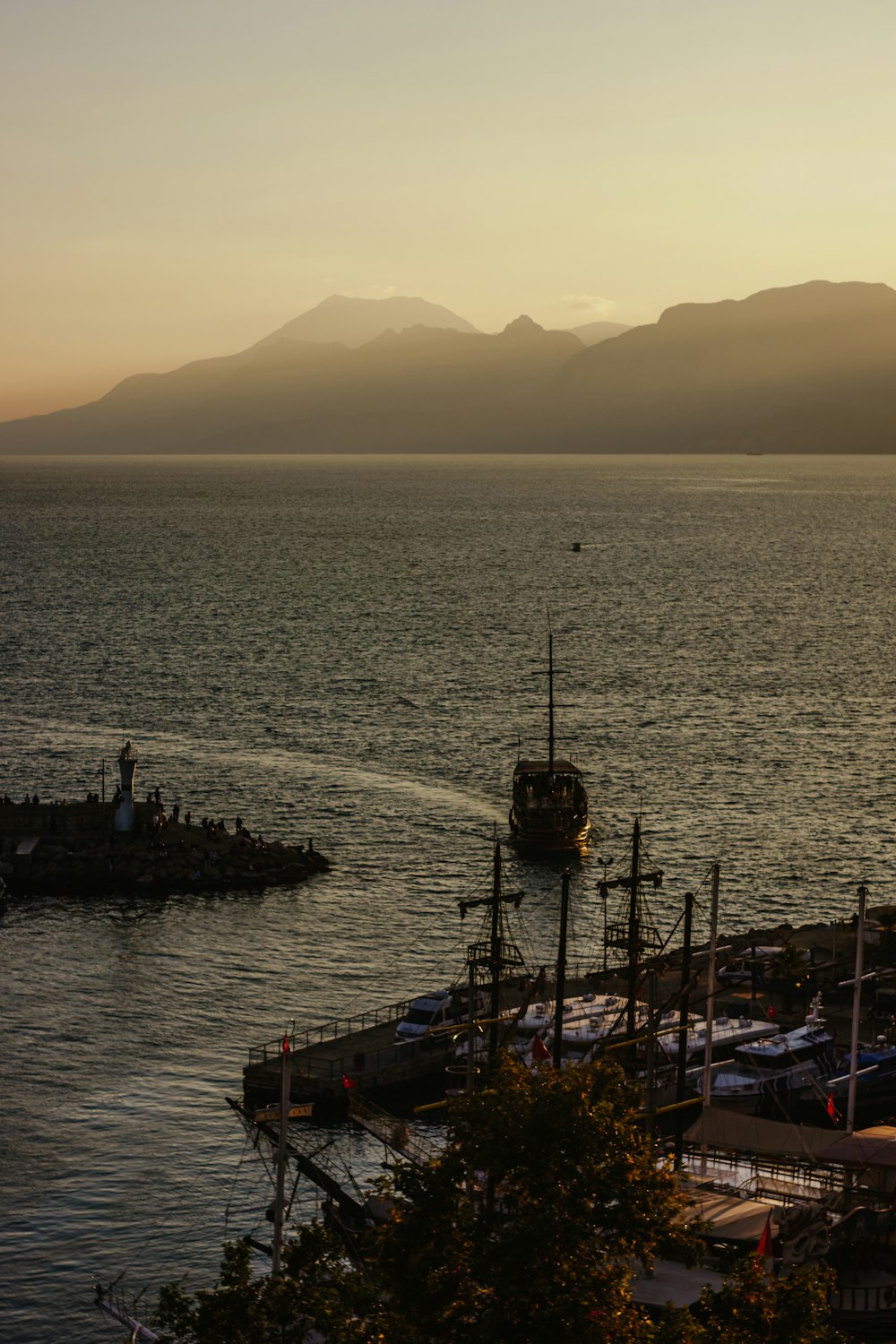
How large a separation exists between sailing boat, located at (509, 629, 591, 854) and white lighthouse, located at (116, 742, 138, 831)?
19.9m

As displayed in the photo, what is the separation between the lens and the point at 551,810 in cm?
8625

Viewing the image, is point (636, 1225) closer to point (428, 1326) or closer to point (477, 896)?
point (428, 1326)

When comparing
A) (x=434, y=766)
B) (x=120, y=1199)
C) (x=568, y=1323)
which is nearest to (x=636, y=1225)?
(x=568, y=1323)

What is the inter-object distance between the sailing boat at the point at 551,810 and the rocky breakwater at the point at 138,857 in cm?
1106

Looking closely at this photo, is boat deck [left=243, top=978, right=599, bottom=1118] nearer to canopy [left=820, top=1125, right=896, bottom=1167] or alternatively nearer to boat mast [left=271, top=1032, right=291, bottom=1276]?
canopy [left=820, top=1125, right=896, bottom=1167]

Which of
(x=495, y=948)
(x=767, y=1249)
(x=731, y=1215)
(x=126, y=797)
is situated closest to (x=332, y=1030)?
(x=495, y=948)

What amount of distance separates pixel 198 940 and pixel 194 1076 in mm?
14538

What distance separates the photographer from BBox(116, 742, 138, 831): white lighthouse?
3295 inches

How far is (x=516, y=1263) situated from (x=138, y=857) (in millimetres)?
56518

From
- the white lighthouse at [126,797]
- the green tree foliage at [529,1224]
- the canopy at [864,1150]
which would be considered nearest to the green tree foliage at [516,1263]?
the green tree foliage at [529,1224]

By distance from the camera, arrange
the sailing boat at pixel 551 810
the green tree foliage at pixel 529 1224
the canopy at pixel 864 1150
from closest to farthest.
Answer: the green tree foliage at pixel 529 1224, the canopy at pixel 864 1150, the sailing boat at pixel 551 810

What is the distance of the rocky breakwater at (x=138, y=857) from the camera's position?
255 ft

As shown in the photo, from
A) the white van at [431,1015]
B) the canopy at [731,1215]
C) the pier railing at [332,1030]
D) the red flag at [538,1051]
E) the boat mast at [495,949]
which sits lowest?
the pier railing at [332,1030]

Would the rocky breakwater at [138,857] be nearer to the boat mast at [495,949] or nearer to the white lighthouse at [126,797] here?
the white lighthouse at [126,797]
